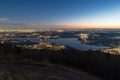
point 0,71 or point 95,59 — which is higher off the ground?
point 0,71

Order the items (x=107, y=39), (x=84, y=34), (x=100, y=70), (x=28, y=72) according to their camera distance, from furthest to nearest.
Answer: (x=84, y=34) < (x=107, y=39) < (x=100, y=70) < (x=28, y=72)

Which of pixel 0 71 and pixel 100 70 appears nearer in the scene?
pixel 0 71

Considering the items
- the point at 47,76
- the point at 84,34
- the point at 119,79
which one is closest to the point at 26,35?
the point at 84,34

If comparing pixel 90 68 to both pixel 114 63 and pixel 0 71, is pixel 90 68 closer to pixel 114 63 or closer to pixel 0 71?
pixel 114 63

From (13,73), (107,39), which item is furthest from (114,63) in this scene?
(107,39)

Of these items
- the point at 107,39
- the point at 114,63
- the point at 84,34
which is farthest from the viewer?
the point at 84,34

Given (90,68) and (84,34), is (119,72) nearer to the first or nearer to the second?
(90,68)
